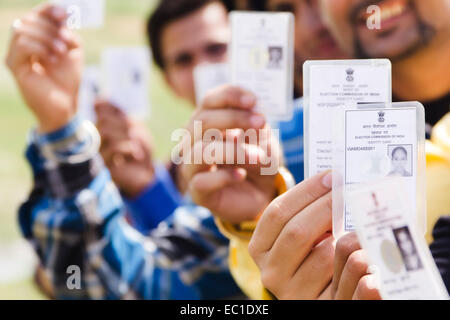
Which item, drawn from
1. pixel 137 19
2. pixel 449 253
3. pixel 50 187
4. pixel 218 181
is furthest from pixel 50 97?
pixel 137 19

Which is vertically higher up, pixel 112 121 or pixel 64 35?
pixel 64 35

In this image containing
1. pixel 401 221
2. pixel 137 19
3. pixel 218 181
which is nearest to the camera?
pixel 401 221

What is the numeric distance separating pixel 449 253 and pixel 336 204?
0.86ft

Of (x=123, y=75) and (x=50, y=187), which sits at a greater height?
(x=123, y=75)

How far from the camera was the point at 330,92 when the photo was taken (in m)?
0.78

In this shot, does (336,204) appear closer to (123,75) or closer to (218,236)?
(218,236)

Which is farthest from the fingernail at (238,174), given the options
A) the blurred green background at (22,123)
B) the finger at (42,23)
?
the blurred green background at (22,123)

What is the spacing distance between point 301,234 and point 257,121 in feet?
1.38

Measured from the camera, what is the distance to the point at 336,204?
71 cm

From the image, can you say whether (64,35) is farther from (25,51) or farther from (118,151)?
(118,151)

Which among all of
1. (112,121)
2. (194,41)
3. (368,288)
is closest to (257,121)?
(368,288)

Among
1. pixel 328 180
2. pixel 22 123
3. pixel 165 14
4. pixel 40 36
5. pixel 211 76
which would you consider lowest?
pixel 22 123

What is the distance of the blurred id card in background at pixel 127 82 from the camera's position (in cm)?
222

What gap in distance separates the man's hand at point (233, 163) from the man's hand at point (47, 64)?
0.43m
